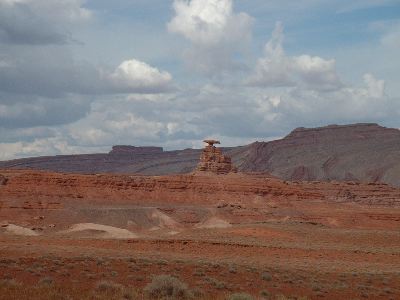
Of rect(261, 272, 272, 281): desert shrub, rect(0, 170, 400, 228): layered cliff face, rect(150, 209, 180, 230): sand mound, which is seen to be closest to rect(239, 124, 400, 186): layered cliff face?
rect(0, 170, 400, 228): layered cliff face

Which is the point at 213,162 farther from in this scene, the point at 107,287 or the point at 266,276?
the point at 107,287

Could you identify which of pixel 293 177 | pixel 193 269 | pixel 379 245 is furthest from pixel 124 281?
pixel 293 177

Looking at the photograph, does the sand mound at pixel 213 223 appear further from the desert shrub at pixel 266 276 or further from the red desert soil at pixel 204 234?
the desert shrub at pixel 266 276

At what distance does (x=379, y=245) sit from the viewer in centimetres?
5350

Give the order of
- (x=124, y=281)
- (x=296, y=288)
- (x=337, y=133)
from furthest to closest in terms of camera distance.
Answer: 1. (x=337, y=133)
2. (x=296, y=288)
3. (x=124, y=281)

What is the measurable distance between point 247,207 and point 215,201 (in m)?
4.48

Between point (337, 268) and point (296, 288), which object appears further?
point (337, 268)

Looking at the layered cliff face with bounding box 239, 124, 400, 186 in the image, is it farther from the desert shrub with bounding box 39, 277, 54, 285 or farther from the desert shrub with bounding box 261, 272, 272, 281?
the desert shrub with bounding box 39, 277, 54, 285

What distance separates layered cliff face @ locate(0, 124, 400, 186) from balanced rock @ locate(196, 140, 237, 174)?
59.3 metres

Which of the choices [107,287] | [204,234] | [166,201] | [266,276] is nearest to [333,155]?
[166,201]

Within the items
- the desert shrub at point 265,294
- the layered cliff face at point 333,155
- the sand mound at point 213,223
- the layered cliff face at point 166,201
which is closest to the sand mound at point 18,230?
the layered cliff face at point 166,201

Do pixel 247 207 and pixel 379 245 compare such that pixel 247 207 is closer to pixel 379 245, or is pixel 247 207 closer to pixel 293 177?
pixel 379 245

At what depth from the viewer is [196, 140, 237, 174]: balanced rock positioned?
91.6 meters

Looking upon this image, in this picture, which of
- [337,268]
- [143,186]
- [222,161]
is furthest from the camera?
[222,161]
